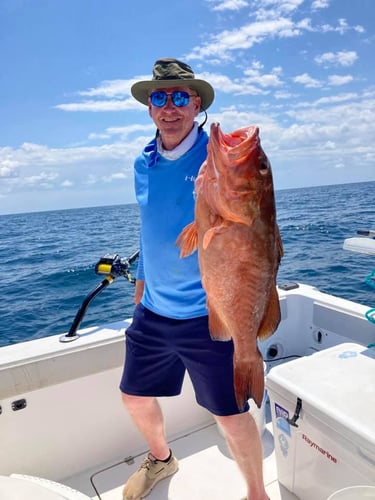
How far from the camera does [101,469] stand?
3.03 meters

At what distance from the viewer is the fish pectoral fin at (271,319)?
5.42 feet

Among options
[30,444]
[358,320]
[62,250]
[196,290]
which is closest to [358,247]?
[358,320]

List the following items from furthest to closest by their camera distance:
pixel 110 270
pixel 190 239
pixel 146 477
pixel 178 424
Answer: pixel 178 424, pixel 110 270, pixel 146 477, pixel 190 239

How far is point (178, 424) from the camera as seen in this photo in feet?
11.1

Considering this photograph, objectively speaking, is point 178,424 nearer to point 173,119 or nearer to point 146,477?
point 146,477

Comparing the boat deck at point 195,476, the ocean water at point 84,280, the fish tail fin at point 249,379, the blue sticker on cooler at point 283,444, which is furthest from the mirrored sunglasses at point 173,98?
the ocean water at point 84,280

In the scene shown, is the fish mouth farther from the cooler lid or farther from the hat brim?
the cooler lid

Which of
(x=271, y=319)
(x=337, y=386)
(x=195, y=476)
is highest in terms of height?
(x=271, y=319)

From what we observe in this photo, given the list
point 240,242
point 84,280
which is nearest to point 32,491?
point 240,242

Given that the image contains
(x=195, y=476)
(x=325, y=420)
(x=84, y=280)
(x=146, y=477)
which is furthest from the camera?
(x=84, y=280)

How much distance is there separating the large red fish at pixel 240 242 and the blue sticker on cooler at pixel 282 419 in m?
0.77

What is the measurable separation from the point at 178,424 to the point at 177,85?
2.54 meters

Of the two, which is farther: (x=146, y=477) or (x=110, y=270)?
(x=110, y=270)

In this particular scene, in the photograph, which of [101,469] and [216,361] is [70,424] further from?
[216,361]
